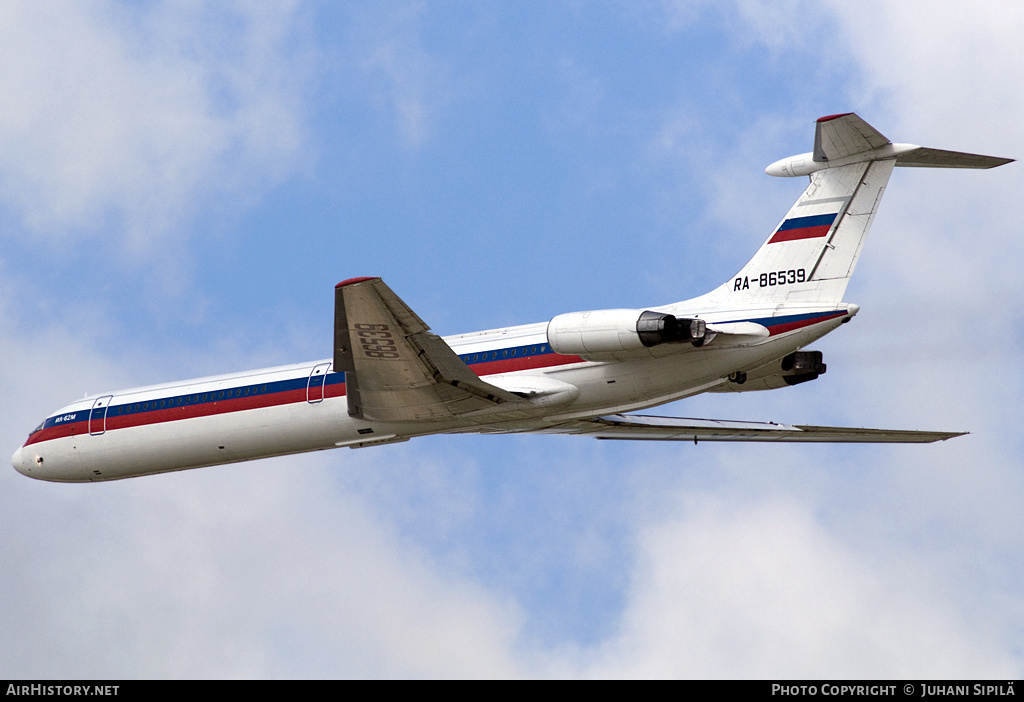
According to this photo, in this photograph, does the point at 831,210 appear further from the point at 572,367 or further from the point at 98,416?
the point at 98,416

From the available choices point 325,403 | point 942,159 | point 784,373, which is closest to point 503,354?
point 325,403

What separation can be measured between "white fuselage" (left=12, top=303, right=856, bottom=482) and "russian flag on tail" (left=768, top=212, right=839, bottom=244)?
5.29ft

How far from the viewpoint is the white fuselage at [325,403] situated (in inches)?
1001

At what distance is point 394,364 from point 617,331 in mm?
4423

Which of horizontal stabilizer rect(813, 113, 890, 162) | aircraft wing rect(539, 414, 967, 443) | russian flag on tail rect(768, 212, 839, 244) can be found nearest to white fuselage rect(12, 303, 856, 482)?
russian flag on tail rect(768, 212, 839, 244)

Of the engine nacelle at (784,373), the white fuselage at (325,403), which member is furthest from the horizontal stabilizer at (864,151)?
the engine nacelle at (784,373)

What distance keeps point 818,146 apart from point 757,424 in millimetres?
7795

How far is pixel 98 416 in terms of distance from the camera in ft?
104

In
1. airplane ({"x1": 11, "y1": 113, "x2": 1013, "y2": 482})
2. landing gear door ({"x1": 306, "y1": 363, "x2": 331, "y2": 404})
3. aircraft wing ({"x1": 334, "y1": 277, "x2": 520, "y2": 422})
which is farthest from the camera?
landing gear door ({"x1": 306, "y1": 363, "x2": 331, "y2": 404})

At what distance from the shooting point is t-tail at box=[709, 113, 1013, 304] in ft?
81.6

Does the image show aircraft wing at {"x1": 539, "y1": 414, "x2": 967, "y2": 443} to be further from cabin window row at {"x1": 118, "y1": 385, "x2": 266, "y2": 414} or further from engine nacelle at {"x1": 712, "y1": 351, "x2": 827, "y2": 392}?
cabin window row at {"x1": 118, "y1": 385, "x2": 266, "y2": 414}

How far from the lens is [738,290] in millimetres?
26141
